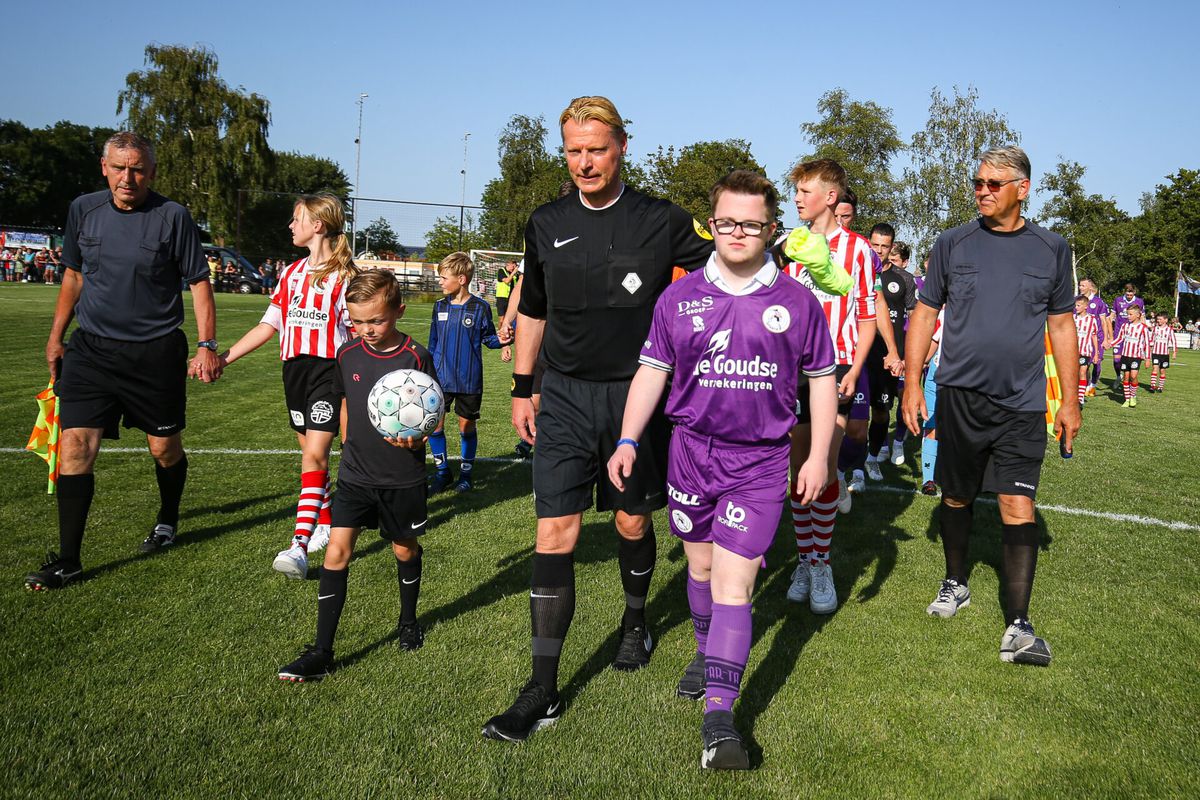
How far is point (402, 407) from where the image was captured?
149 inches

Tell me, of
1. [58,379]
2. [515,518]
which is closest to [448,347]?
[515,518]

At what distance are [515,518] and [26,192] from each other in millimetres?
74185

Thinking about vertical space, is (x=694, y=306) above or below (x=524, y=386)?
above

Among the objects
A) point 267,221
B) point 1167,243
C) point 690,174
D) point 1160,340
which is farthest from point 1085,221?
point 267,221

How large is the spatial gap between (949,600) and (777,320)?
7.94 ft

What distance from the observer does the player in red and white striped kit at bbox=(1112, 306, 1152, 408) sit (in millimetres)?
17062

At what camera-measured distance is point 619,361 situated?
11.8ft

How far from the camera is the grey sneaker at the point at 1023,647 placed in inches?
159

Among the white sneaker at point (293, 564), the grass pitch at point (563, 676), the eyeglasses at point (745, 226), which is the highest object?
the eyeglasses at point (745, 226)

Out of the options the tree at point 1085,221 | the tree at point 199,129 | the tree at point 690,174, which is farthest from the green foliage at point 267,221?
the tree at point 1085,221

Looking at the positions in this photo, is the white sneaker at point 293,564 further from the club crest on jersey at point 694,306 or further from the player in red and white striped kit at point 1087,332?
the player in red and white striped kit at point 1087,332

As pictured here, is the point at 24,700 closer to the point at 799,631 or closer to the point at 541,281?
the point at 541,281

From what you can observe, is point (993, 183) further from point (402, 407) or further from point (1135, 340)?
point (1135, 340)

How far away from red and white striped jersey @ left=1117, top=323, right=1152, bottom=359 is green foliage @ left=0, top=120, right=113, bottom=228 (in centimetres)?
7021
